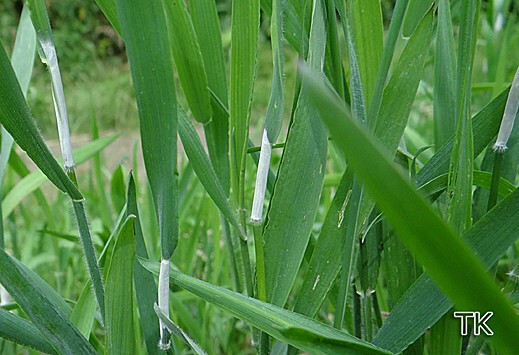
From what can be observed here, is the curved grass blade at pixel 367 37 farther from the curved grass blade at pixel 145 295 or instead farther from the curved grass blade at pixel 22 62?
the curved grass blade at pixel 22 62

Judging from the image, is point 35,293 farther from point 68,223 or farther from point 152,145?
point 68,223

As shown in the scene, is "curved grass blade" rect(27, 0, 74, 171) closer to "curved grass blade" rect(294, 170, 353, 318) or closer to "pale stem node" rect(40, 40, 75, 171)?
"pale stem node" rect(40, 40, 75, 171)

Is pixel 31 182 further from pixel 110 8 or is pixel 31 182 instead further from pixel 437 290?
pixel 437 290

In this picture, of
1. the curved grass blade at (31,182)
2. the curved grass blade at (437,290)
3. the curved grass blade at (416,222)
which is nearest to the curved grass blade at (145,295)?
the curved grass blade at (437,290)

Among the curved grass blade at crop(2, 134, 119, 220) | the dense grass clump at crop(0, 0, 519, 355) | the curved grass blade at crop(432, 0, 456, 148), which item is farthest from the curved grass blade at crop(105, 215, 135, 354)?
the curved grass blade at crop(2, 134, 119, 220)

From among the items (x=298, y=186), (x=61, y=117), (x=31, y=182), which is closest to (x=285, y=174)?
(x=298, y=186)
